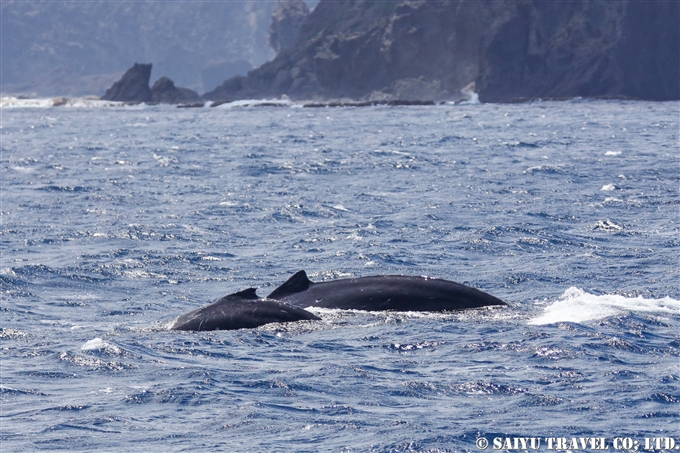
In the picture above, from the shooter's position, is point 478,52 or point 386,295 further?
point 478,52

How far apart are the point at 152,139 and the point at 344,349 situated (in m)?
56.3

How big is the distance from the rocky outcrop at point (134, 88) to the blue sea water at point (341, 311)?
120272mm

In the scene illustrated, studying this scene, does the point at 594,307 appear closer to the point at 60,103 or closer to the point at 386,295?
the point at 386,295

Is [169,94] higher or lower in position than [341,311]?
higher

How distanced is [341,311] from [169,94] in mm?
150390

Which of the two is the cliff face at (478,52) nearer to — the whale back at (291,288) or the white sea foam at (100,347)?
the whale back at (291,288)

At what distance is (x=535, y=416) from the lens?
38.7 feet

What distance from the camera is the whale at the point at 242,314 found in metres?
16.7

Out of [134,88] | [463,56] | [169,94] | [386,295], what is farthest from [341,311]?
[134,88]

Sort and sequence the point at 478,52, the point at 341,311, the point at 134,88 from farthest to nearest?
1. the point at 134,88
2. the point at 478,52
3. the point at 341,311

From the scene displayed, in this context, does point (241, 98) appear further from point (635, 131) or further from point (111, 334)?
point (111, 334)

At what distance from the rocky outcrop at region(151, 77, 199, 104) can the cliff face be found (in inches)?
445

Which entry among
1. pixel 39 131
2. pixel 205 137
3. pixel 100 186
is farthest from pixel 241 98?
pixel 100 186

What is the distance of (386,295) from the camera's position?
17.5 m
